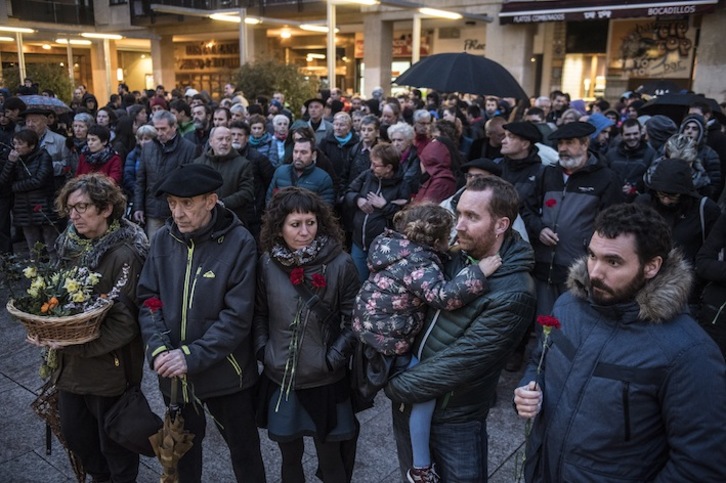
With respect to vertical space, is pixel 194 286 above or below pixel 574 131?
below

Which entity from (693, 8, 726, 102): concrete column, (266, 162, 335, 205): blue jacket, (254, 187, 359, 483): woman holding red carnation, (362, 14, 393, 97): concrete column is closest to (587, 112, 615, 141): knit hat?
(266, 162, 335, 205): blue jacket

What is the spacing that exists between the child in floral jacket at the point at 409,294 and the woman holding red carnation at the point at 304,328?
35 cm

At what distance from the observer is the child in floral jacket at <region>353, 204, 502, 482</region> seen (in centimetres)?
271

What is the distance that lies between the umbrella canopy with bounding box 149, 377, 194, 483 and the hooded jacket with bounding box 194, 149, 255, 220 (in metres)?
3.26

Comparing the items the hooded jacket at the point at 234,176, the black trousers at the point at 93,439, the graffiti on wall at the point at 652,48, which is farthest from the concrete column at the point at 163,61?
the black trousers at the point at 93,439

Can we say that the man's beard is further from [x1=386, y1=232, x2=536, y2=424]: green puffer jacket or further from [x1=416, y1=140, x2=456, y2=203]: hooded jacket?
[x1=416, y1=140, x2=456, y2=203]: hooded jacket

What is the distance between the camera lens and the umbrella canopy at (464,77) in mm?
5957

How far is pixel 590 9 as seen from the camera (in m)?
20.0

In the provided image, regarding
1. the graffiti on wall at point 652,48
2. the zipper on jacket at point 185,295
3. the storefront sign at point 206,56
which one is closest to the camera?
the zipper on jacket at point 185,295

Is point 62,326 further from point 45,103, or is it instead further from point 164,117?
point 45,103

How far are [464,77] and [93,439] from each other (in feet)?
15.6

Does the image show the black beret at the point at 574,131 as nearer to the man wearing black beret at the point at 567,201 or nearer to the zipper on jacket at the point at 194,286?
the man wearing black beret at the point at 567,201

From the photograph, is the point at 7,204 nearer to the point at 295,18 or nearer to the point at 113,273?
the point at 113,273

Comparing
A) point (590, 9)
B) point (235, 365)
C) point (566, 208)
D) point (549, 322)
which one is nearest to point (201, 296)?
Answer: point (235, 365)
